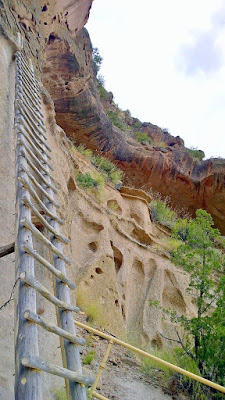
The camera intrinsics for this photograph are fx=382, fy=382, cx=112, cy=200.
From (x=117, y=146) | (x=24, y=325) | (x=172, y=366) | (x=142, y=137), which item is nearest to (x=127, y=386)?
(x=172, y=366)

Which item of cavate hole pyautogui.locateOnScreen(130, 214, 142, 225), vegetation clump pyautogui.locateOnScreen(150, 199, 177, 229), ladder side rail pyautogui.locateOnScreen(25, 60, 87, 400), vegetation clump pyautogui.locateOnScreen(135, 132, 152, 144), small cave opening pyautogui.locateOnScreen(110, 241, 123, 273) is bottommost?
ladder side rail pyautogui.locateOnScreen(25, 60, 87, 400)

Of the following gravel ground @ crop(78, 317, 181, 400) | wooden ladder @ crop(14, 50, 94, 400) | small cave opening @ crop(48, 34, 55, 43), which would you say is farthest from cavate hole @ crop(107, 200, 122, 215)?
wooden ladder @ crop(14, 50, 94, 400)

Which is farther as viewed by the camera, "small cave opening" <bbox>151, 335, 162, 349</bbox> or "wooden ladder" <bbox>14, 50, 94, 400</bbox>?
"small cave opening" <bbox>151, 335, 162, 349</bbox>

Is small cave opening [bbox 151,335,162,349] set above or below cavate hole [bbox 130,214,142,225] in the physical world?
below

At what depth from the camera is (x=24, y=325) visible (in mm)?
2221

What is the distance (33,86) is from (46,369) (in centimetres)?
684

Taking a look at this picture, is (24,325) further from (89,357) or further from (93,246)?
(93,246)

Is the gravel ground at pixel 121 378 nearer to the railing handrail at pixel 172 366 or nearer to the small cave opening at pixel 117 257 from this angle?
the railing handrail at pixel 172 366

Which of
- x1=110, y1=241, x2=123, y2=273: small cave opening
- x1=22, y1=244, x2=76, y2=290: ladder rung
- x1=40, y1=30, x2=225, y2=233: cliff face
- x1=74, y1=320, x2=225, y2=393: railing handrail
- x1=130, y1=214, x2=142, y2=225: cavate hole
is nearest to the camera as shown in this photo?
x1=22, y1=244, x2=76, y2=290: ladder rung

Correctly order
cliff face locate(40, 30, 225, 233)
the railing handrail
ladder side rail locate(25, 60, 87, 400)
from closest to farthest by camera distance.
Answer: ladder side rail locate(25, 60, 87, 400) → the railing handrail → cliff face locate(40, 30, 225, 233)

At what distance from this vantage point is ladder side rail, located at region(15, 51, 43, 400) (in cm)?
191

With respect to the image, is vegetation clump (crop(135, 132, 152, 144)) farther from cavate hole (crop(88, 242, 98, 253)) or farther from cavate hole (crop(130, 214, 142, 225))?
cavate hole (crop(88, 242, 98, 253))

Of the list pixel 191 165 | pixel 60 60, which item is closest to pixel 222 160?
pixel 191 165

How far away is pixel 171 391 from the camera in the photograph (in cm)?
559
